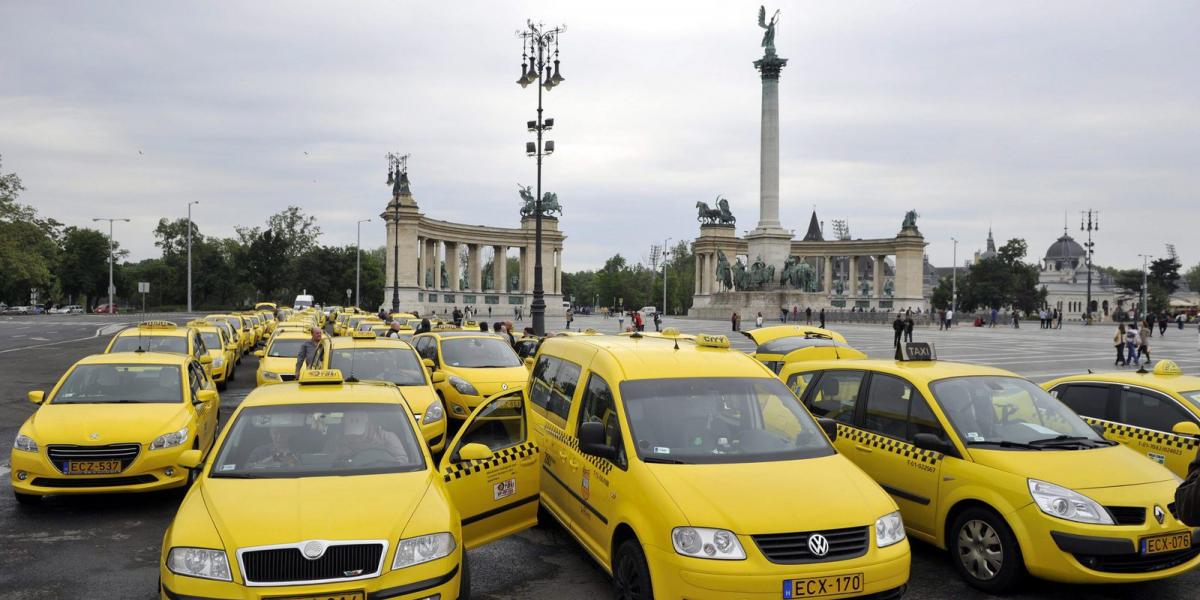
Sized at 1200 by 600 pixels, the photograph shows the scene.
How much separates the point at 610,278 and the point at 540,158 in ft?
366

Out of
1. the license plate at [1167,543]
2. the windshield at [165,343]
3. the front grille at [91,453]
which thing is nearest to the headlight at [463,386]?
the front grille at [91,453]

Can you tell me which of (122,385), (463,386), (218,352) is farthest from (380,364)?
(218,352)

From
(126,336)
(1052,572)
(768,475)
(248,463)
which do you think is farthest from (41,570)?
(126,336)

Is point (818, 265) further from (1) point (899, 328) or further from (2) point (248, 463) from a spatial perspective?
(2) point (248, 463)

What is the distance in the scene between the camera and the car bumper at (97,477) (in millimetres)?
7359

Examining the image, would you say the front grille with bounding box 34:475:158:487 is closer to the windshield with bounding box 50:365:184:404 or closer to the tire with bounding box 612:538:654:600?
the windshield with bounding box 50:365:184:404

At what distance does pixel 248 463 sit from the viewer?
5.36 metres

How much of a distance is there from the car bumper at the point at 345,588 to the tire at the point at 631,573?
1094 millimetres

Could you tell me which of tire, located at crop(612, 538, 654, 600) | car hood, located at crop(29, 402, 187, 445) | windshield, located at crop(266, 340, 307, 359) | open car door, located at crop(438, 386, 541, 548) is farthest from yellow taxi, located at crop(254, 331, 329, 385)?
tire, located at crop(612, 538, 654, 600)

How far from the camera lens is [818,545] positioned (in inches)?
182

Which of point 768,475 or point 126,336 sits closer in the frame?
point 768,475

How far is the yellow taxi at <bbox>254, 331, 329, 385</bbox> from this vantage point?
42.8 ft

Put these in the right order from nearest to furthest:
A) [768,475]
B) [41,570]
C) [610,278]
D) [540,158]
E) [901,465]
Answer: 1. [768,475]
2. [41,570]
3. [901,465]
4. [540,158]
5. [610,278]

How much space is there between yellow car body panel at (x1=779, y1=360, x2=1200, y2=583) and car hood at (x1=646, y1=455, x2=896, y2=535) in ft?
4.30
